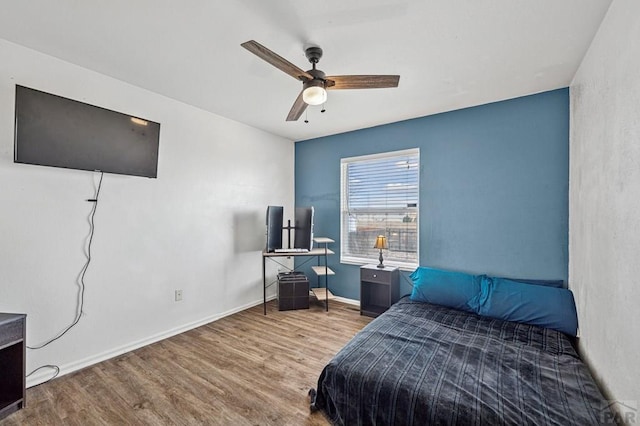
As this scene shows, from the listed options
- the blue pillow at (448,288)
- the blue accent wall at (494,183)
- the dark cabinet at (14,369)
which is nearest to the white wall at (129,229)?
the dark cabinet at (14,369)

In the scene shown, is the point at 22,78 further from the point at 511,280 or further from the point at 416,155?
the point at 511,280

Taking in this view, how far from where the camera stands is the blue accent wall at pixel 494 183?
2621mm

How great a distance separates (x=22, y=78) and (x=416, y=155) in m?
3.76

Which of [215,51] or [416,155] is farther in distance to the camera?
[416,155]

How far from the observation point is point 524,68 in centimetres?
225

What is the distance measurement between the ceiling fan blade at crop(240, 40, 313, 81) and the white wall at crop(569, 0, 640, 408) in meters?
1.74

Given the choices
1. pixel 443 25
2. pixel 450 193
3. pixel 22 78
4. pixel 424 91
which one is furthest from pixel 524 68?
pixel 22 78

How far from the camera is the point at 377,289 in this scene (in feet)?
11.9

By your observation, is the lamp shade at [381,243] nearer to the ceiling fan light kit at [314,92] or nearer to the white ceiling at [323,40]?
the white ceiling at [323,40]

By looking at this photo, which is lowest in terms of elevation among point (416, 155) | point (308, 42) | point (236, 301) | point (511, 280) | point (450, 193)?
point (236, 301)

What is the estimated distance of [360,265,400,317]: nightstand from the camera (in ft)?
10.9

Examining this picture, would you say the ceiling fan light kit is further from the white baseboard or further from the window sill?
the white baseboard

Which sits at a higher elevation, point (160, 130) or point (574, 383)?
point (160, 130)

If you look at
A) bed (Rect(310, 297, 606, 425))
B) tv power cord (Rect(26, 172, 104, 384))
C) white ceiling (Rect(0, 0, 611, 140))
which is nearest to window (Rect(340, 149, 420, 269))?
white ceiling (Rect(0, 0, 611, 140))
